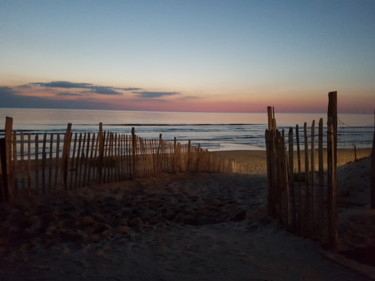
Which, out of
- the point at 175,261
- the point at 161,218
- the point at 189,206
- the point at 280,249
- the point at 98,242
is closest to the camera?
the point at 175,261

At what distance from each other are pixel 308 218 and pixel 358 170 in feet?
16.2

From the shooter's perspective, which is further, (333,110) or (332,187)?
(333,110)

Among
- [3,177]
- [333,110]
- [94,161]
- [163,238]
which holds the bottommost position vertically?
[163,238]

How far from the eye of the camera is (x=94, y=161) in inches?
330

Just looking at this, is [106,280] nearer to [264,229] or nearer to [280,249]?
[280,249]

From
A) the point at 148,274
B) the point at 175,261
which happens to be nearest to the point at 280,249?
the point at 175,261

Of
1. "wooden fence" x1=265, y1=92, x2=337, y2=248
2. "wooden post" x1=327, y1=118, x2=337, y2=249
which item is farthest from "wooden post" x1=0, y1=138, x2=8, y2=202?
"wooden post" x1=327, y1=118, x2=337, y2=249

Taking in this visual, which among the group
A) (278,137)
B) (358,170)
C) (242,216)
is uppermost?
(278,137)

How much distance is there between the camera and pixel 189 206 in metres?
6.84

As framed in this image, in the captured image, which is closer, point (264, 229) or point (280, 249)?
point (280, 249)

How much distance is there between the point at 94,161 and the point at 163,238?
4.14 m

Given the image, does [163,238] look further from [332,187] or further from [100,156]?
[100,156]

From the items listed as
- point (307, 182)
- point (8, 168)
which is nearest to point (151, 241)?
point (307, 182)

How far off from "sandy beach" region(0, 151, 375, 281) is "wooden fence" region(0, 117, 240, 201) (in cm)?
43
